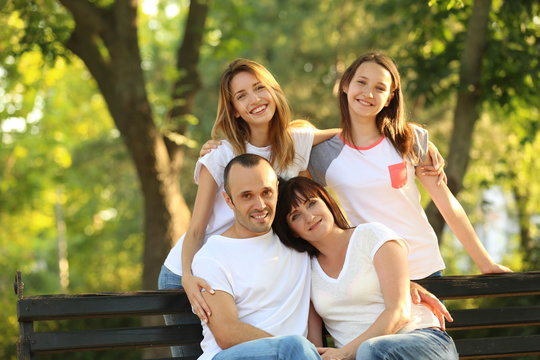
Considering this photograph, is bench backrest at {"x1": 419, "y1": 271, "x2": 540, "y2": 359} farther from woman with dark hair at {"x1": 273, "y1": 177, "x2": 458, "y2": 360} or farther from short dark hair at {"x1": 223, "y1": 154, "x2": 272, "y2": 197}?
short dark hair at {"x1": 223, "y1": 154, "x2": 272, "y2": 197}

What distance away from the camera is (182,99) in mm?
9406

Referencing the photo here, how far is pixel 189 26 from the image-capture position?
9484 millimetres

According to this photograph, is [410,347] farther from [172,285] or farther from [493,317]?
[172,285]

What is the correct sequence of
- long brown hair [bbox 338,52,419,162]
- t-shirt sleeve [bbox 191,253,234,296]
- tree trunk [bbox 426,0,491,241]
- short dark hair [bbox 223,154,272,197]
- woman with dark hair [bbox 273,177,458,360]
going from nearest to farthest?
woman with dark hair [bbox 273,177,458,360]
t-shirt sleeve [bbox 191,253,234,296]
short dark hair [bbox 223,154,272,197]
long brown hair [bbox 338,52,419,162]
tree trunk [bbox 426,0,491,241]

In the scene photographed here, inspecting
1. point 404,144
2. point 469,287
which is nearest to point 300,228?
point 404,144

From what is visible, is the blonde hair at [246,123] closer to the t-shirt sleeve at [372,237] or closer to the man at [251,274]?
the man at [251,274]

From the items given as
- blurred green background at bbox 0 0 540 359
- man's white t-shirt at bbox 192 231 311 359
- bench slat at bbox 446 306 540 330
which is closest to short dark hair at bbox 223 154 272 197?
man's white t-shirt at bbox 192 231 311 359

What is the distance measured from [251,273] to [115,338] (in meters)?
0.89

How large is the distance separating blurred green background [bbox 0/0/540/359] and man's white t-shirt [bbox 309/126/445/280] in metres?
1.24

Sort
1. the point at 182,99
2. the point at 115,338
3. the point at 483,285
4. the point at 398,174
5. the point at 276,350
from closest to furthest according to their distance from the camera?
the point at 276,350, the point at 115,338, the point at 398,174, the point at 483,285, the point at 182,99

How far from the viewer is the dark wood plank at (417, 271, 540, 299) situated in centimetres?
420

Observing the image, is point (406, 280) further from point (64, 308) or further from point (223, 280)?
point (64, 308)

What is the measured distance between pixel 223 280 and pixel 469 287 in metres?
1.62

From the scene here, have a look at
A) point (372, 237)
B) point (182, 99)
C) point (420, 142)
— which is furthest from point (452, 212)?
point (182, 99)
